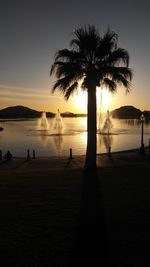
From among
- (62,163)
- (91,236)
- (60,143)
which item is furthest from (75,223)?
(60,143)

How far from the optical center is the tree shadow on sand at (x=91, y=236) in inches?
229

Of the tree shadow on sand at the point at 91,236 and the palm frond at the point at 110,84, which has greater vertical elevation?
the palm frond at the point at 110,84

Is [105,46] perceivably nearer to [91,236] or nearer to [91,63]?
[91,63]

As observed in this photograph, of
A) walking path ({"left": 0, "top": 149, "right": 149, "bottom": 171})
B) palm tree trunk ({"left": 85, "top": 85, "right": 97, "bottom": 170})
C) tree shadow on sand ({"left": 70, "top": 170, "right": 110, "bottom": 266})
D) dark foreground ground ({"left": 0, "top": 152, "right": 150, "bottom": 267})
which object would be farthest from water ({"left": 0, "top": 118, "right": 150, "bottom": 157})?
tree shadow on sand ({"left": 70, "top": 170, "right": 110, "bottom": 266})

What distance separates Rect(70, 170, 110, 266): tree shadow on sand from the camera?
19.1 feet

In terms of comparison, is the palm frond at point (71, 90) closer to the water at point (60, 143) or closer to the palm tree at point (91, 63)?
the palm tree at point (91, 63)

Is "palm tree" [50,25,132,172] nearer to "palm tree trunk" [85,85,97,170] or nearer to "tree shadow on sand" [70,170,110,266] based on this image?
"palm tree trunk" [85,85,97,170]

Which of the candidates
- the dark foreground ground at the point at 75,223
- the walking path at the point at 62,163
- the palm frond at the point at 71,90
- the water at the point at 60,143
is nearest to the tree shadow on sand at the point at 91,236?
the dark foreground ground at the point at 75,223

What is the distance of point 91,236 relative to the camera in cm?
696

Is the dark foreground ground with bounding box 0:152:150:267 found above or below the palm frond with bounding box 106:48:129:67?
below

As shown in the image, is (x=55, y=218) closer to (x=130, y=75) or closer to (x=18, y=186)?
(x=18, y=186)

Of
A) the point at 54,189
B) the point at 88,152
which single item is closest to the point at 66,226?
the point at 54,189

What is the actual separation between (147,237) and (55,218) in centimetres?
258

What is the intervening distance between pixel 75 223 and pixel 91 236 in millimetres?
981
